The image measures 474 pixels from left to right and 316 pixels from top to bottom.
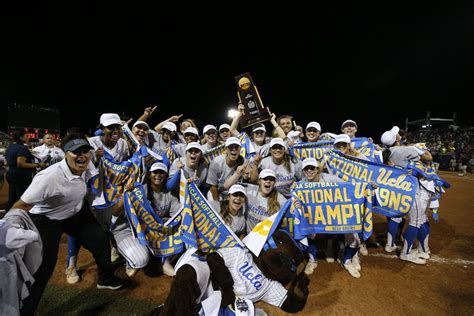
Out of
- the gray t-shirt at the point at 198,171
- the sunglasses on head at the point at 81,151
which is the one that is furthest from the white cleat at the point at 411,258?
the sunglasses on head at the point at 81,151

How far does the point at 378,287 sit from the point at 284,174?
219cm

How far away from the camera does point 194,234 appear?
3.59 m

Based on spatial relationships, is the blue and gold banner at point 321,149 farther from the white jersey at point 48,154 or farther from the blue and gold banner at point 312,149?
the white jersey at point 48,154

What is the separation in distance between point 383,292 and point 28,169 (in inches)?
297

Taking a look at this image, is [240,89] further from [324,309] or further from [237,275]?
[324,309]

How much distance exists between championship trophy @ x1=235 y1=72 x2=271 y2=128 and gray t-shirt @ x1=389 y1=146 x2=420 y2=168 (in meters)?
2.68

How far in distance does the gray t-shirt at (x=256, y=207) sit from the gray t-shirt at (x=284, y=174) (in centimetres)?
32

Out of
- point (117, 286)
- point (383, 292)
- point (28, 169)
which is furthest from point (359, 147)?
point (28, 169)

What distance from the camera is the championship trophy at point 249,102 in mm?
5691

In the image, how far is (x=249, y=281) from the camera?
10.1ft

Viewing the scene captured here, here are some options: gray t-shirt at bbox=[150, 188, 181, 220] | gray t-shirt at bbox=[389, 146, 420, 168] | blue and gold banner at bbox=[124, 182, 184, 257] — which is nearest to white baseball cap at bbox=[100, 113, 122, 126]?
blue and gold banner at bbox=[124, 182, 184, 257]

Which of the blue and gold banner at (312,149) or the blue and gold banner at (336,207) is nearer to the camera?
the blue and gold banner at (336,207)

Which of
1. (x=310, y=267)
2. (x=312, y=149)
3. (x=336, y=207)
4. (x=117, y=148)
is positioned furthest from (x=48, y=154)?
(x=336, y=207)

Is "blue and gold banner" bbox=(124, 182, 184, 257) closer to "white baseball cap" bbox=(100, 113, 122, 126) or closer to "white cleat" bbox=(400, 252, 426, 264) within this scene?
"white baseball cap" bbox=(100, 113, 122, 126)
